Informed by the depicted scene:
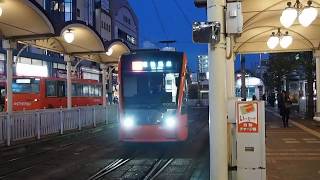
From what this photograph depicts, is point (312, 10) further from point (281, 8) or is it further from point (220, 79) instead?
point (220, 79)

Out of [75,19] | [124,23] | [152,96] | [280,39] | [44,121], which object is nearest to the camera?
[152,96]

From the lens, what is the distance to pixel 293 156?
46.8ft

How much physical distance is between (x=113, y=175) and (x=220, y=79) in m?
5.48

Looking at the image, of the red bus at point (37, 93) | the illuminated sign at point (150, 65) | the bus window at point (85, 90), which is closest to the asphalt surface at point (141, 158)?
the illuminated sign at point (150, 65)

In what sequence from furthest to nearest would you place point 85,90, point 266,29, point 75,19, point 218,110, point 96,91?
point 75,19 → point 96,91 → point 85,90 → point 266,29 → point 218,110

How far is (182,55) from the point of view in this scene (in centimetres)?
1864

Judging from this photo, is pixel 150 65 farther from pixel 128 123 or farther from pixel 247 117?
pixel 247 117

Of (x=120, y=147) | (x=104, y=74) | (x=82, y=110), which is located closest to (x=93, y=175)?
(x=120, y=147)

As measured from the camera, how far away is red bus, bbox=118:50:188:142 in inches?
697

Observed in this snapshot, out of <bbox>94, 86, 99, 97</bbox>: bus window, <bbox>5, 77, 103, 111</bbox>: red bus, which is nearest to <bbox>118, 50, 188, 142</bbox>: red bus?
<bbox>5, 77, 103, 111</bbox>: red bus

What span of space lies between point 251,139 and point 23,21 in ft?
44.6

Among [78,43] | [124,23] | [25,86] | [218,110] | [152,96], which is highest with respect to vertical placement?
[124,23]

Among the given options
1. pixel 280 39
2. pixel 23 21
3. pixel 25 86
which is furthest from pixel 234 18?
pixel 25 86

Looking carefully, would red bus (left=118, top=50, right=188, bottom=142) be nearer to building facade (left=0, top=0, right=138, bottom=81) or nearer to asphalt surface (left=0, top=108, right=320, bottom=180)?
asphalt surface (left=0, top=108, right=320, bottom=180)
